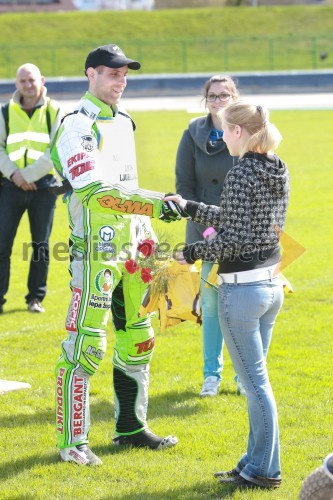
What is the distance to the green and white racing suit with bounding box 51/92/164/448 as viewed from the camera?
502 centimetres

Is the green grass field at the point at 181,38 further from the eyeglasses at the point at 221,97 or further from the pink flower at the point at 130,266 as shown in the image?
the pink flower at the point at 130,266

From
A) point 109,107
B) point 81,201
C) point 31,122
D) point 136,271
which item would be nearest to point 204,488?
point 136,271

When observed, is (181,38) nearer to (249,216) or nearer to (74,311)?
(74,311)

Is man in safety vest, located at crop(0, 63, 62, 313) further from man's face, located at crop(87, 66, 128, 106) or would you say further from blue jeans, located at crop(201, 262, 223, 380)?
man's face, located at crop(87, 66, 128, 106)

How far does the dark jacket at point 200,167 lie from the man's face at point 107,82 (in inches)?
60.9

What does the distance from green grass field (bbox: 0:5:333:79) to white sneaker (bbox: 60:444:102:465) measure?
133 feet

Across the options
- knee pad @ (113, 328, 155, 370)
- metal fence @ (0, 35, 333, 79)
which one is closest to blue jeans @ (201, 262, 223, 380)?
knee pad @ (113, 328, 155, 370)

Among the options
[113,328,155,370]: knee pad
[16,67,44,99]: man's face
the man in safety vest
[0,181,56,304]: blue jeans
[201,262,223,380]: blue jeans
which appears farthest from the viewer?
[0,181,56,304]: blue jeans

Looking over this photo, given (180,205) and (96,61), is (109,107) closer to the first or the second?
(96,61)

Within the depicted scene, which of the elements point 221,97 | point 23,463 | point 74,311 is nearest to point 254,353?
point 74,311

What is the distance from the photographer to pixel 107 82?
5188 mm

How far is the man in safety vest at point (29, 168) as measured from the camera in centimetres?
904

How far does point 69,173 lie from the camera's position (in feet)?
16.5

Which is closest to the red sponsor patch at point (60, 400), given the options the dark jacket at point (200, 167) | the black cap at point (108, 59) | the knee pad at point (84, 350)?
the knee pad at point (84, 350)
